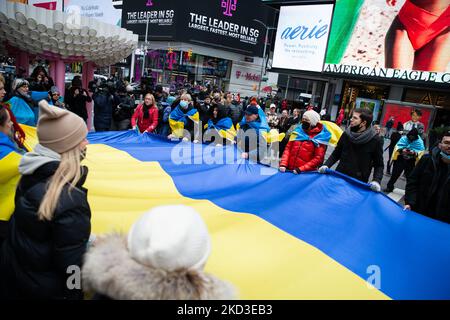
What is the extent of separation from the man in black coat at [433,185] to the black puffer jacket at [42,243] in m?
3.09

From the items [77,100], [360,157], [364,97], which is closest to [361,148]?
[360,157]

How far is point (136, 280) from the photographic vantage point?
4.01ft

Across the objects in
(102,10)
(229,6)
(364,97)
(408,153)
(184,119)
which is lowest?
(408,153)

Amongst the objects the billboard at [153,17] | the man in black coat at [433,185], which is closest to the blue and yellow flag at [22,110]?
the man in black coat at [433,185]

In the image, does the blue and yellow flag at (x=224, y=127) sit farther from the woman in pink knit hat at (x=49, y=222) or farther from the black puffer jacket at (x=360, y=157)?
the woman in pink knit hat at (x=49, y=222)

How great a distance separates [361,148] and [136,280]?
3.58 m

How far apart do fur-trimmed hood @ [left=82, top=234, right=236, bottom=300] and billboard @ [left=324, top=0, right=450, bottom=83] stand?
74.9 ft

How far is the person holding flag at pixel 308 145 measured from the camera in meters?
4.52

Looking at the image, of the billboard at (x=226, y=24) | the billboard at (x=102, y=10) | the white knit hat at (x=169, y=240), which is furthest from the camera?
the billboard at (x=102, y=10)

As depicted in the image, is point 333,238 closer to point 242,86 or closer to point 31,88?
point 31,88

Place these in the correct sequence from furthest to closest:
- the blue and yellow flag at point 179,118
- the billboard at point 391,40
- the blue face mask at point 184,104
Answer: the billboard at point 391,40 → the blue face mask at point 184,104 → the blue and yellow flag at point 179,118

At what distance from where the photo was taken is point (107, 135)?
18.4ft

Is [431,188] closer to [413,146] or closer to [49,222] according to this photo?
[49,222]
